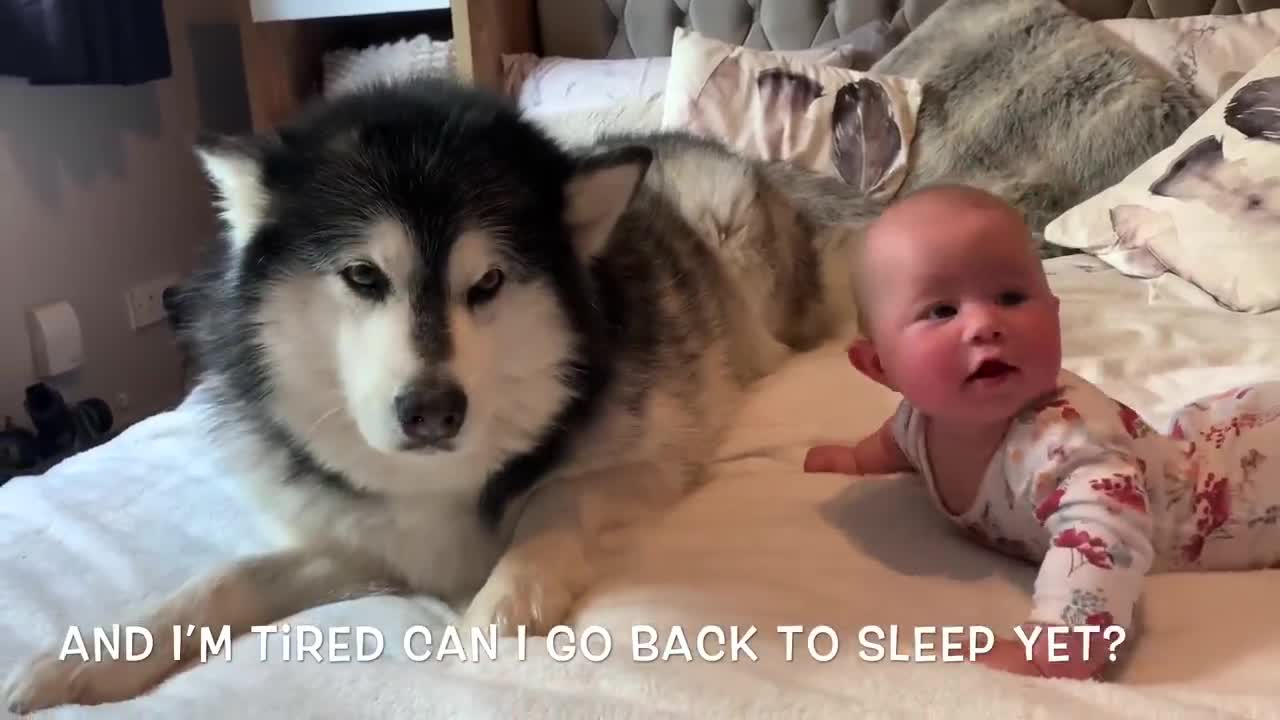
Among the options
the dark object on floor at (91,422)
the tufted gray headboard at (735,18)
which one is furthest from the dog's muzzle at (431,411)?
the tufted gray headboard at (735,18)

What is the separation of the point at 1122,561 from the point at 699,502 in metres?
0.49

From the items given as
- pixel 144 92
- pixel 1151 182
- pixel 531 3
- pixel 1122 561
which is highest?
pixel 531 3

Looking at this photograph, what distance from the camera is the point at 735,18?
2.57m

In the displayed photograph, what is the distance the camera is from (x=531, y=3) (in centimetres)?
275

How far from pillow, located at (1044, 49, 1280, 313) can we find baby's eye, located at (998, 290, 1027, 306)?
898 millimetres

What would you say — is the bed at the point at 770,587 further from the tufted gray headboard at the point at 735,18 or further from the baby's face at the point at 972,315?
the tufted gray headboard at the point at 735,18

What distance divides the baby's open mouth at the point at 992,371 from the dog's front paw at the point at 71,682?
796mm

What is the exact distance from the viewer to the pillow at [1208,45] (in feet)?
6.53

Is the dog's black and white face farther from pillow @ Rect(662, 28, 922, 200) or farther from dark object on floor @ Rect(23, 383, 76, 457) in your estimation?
dark object on floor @ Rect(23, 383, 76, 457)

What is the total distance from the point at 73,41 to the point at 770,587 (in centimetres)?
199

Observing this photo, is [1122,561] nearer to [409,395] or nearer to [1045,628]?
[1045,628]

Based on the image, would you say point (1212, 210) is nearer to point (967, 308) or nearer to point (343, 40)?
point (967, 308)

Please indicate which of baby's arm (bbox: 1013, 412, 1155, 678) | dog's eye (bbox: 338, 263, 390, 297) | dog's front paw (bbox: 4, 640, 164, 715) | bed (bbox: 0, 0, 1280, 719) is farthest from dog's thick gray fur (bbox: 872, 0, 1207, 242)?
dog's front paw (bbox: 4, 640, 164, 715)

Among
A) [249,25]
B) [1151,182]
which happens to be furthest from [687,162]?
[249,25]
